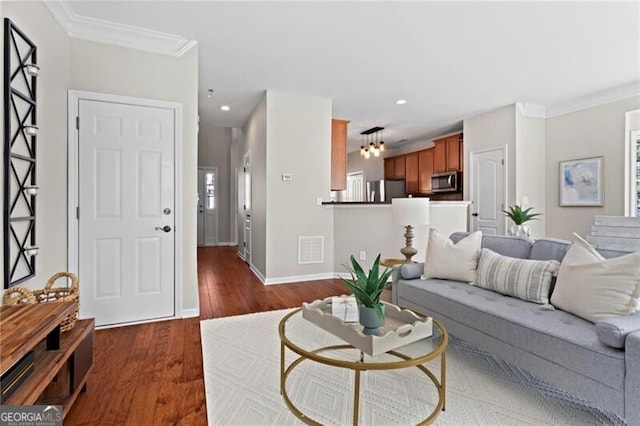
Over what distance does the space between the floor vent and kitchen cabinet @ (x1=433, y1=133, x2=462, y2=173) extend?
3.39 metres

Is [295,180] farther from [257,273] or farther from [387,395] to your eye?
[387,395]

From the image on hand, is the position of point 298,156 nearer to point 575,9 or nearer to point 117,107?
point 117,107

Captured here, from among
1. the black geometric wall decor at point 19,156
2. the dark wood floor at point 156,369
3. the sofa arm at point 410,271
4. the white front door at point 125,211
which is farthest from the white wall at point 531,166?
the black geometric wall decor at point 19,156

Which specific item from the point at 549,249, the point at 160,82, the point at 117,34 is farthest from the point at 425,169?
the point at 117,34

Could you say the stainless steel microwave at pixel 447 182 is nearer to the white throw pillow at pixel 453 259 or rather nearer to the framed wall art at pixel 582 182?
the framed wall art at pixel 582 182

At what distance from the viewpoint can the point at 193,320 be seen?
3057mm

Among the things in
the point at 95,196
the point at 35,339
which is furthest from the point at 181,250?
the point at 35,339

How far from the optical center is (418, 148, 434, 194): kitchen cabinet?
7238 mm

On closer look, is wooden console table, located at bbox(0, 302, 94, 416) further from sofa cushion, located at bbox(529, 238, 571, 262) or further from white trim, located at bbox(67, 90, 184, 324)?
sofa cushion, located at bbox(529, 238, 571, 262)

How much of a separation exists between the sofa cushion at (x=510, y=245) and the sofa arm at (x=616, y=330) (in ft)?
3.23

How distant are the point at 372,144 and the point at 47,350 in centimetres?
639

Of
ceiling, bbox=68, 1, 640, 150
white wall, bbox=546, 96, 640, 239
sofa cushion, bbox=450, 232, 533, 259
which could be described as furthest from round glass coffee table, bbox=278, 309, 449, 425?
white wall, bbox=546, 96, 640, 239

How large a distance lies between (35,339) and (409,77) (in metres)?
4.17

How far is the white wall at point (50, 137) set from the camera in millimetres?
2291
